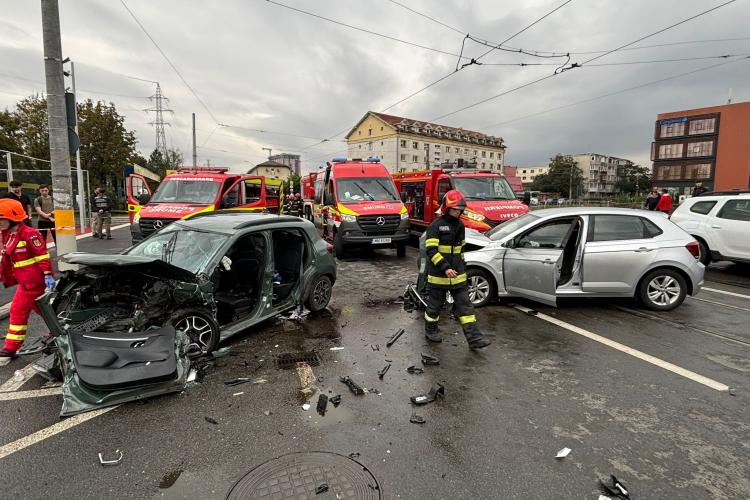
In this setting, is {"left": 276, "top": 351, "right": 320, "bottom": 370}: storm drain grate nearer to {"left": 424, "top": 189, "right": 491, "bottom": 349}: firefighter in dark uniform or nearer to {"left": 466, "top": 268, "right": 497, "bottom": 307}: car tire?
{"left": 424, "top": 189, "right": 491, "bottom": 349}: firefighter in dark uniform

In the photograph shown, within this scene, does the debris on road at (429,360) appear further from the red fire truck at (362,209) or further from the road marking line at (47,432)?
the red fire truck at (362,209)

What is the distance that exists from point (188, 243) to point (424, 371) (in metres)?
3.15

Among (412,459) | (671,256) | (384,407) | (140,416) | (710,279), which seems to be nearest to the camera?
(412,459)

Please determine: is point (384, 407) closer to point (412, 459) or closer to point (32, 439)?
point (412, 459)

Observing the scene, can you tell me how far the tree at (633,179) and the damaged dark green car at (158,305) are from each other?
435ft

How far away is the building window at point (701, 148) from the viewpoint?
57169 millimetres

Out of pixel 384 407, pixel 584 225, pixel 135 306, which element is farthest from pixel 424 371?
pixel 584 225

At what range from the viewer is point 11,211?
171 inches

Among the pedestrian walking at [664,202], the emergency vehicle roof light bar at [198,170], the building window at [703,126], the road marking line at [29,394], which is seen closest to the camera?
the road marking line at [29,394]

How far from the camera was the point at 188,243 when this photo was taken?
16.2ft

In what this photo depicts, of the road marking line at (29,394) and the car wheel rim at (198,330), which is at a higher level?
the car wheel rim at (198,330)

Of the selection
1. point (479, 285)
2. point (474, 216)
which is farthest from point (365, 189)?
point (479, 285)

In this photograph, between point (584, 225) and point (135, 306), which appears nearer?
point (135, 306)

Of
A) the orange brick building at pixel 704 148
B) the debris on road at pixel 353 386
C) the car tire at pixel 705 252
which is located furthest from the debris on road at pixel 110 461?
the orange brick building at pixel 704 148
